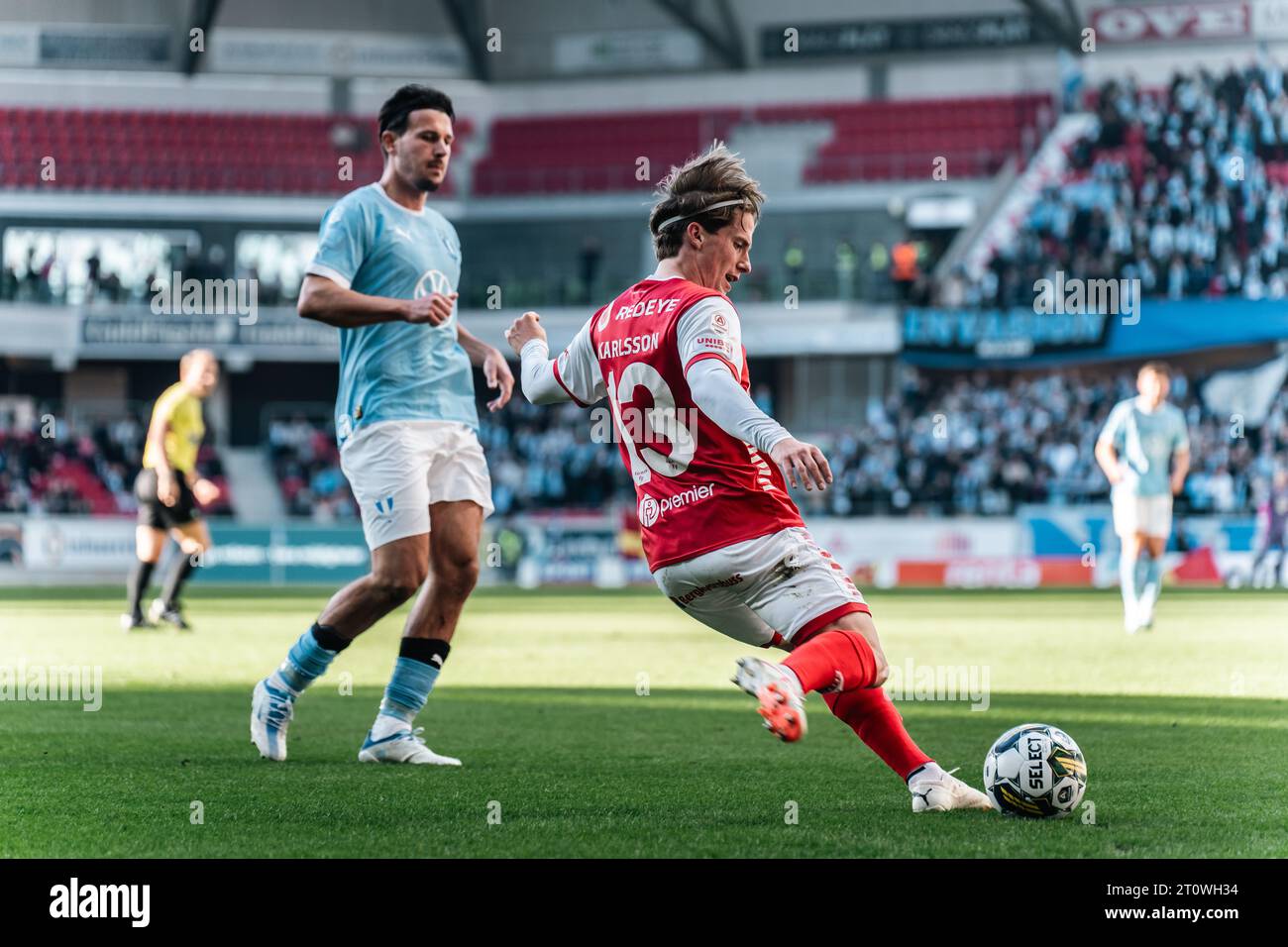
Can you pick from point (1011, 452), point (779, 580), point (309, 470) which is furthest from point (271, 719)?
point (309, 470)

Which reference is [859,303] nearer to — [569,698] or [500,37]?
[500,37]

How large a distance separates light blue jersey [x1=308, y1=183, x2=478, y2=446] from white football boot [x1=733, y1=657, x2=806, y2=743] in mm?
2673

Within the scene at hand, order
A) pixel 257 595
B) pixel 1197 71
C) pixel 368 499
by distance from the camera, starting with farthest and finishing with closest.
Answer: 1. pixel 1197 71
2. pixel 257 595
3. pixel 368 499

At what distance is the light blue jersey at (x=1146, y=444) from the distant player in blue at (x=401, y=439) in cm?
962

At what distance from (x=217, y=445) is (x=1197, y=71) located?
2234 cm

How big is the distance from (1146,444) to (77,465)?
76.9ft

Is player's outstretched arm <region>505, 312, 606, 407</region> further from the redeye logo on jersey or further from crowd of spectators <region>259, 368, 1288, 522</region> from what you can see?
crowd of spectators <region>259, 368, 1288, 522</region>

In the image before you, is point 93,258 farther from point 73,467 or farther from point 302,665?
point 302,665

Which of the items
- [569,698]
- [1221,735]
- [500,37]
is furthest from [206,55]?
[1221,735]

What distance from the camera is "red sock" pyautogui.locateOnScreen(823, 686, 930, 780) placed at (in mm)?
5211

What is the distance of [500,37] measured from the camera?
41.9 m

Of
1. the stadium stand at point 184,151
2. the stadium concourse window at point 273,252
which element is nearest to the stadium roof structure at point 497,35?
the stadium stand at point 184,151

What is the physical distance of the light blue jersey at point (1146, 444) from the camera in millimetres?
15211

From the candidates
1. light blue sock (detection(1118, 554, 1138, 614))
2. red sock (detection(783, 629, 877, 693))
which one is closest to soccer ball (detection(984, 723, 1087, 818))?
red sock (detection(783, 629, 877, 693))
